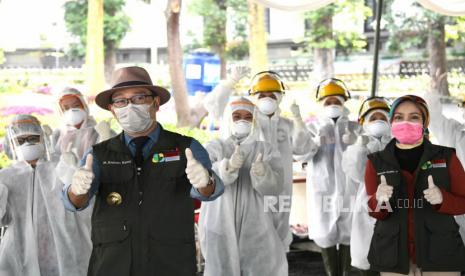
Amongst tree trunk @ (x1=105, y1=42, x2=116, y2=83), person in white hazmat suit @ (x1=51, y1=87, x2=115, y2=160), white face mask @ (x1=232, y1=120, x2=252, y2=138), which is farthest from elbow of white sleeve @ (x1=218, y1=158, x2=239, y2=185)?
tree trunk @ (x1=105, y1=42, x2=116, y2=83)

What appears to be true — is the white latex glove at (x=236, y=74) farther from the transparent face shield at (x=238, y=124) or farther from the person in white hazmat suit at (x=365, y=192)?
the person in white hazmat suit at (x=365, y=192)

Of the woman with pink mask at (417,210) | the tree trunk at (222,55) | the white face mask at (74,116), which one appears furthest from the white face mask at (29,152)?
the tree trunk at (222,55)

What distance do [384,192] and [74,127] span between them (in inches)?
120

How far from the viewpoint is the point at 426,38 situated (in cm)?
1045

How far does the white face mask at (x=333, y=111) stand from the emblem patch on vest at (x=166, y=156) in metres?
3.27

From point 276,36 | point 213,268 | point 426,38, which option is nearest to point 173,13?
point 276,36

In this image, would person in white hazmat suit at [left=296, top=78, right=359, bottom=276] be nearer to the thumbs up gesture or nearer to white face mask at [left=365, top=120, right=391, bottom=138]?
white face mask at [left=365, top=120, right=391, bottom=138]

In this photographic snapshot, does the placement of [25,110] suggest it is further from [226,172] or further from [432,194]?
[432,194]

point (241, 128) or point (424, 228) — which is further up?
point (241, 128)

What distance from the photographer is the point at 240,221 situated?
5.02 meters

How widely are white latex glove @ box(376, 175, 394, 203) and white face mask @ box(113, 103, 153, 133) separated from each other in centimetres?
112

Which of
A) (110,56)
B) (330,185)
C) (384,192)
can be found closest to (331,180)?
(330,185)

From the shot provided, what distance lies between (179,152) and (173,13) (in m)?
6.55

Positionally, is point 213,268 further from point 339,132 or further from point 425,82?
point 425,82
